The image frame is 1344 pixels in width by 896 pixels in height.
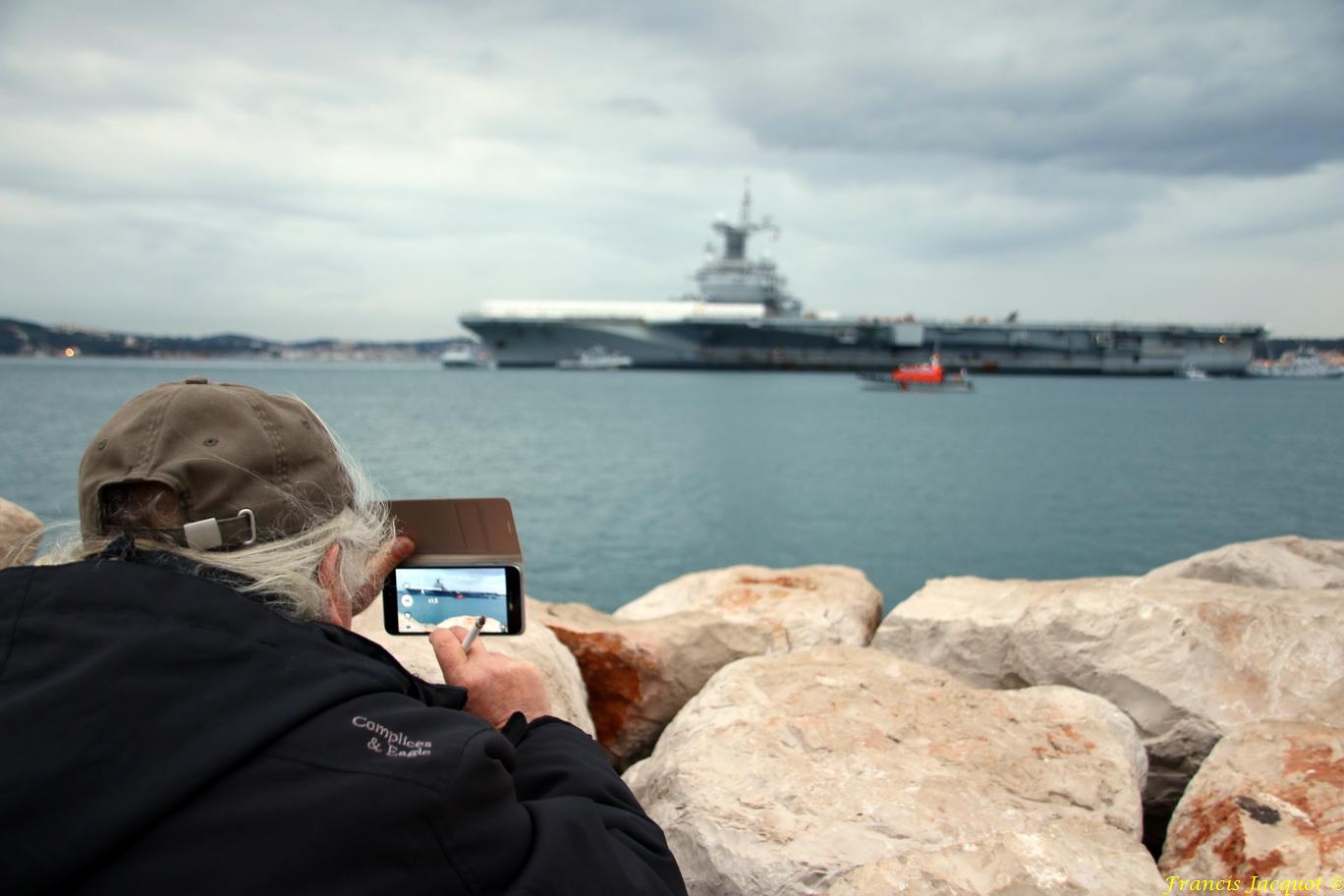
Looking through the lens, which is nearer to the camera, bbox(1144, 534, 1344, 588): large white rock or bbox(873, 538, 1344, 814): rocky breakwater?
bbox(873, 538, 1344, 814): rocky breakwater

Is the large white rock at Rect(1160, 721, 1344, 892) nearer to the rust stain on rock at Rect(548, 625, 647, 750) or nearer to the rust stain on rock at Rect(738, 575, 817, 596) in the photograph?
the rust stain on rock at Rect(548, 625, 647, 750)

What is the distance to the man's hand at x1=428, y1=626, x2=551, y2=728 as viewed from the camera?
124cm

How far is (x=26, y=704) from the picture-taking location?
780 mm

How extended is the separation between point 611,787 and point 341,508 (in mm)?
487

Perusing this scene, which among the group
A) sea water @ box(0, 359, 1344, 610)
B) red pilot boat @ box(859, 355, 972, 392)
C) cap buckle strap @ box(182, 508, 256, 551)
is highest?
cap buckle strap @ box(182, 508, 256, 551)

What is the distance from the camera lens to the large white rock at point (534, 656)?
2482mm

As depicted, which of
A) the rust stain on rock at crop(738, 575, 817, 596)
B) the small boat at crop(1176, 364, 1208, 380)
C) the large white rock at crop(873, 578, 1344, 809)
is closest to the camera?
the large white rock at crop(873, 578, 1344, 809)

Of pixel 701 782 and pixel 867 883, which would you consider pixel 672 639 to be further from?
pixel 867 883

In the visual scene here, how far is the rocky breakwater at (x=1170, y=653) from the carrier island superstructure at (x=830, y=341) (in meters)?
49.9

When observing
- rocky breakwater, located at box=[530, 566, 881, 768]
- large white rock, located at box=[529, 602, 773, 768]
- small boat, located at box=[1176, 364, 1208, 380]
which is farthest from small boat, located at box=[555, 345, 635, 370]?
large white rock, located at box=[529, 602, 773, 768]

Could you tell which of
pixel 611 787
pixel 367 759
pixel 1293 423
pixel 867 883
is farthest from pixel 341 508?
pixel 1293 423

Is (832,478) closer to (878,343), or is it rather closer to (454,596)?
(454,596)

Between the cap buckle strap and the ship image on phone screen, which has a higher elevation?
the cap buckle strap

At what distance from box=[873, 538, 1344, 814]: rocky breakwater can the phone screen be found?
8.19ft
